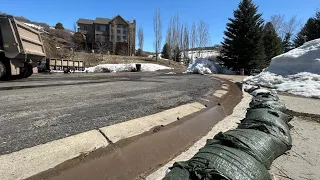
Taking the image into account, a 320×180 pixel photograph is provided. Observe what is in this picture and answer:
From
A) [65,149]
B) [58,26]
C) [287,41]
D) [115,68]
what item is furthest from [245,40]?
[58,26]

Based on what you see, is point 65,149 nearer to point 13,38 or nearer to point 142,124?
point 142,124

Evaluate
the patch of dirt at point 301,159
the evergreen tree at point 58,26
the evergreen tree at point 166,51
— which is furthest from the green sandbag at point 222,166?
the evergreen tree at point 166,51

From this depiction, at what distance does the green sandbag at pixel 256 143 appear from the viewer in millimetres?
1972

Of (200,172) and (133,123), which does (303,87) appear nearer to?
(133,123)

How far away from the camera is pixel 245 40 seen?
91.8ft

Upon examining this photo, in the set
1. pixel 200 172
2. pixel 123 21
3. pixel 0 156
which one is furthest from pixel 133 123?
pixel 123 21

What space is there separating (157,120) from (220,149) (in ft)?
8.28

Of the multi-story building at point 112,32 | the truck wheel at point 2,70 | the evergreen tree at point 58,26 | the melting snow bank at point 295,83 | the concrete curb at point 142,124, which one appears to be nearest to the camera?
the concrete curb at point 142,124

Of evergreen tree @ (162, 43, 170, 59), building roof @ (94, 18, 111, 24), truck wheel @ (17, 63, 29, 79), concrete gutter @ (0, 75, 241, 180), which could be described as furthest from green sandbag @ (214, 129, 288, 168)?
evergreen tree @ (162, 43, 170, 59)

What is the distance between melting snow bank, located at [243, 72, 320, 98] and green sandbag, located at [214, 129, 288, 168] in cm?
626

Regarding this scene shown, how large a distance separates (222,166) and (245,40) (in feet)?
95.2

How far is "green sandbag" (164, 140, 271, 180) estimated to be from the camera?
1.49m

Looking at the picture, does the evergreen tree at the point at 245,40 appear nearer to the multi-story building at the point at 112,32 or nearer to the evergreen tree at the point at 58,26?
the multi-story building at the point at 112,32

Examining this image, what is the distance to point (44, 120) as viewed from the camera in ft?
11.7
